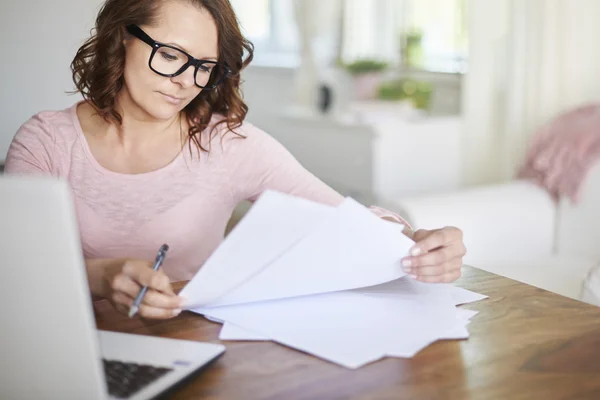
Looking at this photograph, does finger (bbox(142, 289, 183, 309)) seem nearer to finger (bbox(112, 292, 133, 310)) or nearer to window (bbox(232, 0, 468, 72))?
finger (bbox(112, 292, 133, 310))

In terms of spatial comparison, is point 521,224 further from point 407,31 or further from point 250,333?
point 250,333

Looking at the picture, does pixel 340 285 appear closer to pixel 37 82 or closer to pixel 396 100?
pixel 37 82

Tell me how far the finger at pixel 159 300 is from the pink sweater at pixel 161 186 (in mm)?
504

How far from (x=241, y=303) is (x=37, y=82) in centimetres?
138

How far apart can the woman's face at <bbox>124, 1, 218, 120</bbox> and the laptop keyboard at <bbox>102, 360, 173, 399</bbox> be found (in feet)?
2.09

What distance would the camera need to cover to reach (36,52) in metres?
2.34

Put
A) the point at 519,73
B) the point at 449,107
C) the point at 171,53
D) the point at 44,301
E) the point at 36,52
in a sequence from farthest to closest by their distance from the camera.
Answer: the point at 449,107
the point at 519,73
the point at 36,52
the point at 171,53
the point at 44,301

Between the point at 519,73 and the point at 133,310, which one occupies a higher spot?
the point at 519,73

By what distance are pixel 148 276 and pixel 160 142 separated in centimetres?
60

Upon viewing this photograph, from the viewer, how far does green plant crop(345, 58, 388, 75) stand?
4.07 m

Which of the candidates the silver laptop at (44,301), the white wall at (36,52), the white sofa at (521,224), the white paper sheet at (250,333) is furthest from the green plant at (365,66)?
the silver laptop at (44,301)

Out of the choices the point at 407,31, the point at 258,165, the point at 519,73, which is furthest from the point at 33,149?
the point at 407,31

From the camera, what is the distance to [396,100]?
3900mm

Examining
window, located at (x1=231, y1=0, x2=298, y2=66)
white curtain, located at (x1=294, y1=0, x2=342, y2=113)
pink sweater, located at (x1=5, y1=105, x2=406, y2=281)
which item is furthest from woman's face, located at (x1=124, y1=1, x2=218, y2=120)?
window, located at (x1=231, y1=0, x2=298, y2=66)
